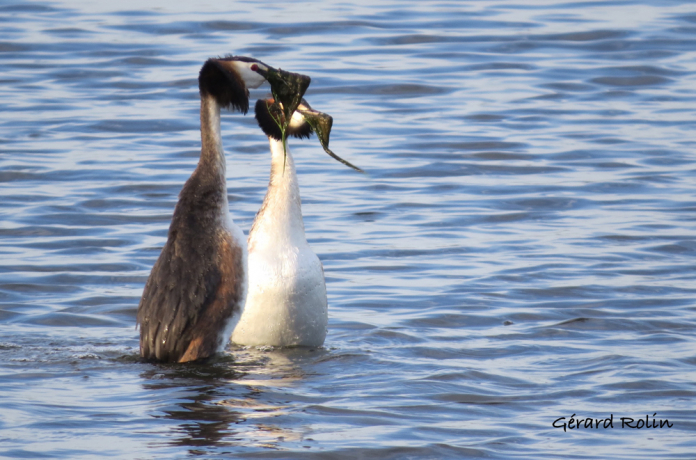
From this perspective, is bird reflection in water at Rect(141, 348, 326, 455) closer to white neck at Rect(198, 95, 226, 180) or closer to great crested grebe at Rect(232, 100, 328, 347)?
great crested grebe at Rect(232, 100, 328, 347)

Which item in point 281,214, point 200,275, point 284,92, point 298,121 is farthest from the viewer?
point 298,121

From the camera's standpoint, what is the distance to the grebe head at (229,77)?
7.44 metres

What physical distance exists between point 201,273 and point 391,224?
431 centimetres

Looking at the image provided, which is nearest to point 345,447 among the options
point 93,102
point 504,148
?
point 504,148

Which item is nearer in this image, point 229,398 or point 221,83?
point 229,398

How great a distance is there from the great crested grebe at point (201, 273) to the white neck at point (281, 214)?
0.51 metres

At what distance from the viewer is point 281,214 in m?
7.92

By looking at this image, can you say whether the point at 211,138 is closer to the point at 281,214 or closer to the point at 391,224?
the point at 281,214

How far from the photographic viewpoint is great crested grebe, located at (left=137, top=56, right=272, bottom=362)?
7320 millimetres

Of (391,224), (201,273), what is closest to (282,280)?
(201,273)

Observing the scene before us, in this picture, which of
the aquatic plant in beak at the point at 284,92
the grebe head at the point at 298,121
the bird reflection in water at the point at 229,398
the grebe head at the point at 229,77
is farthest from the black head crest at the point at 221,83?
the bird reflection in water at the point at 229,398

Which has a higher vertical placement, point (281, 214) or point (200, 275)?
point (281, 214)

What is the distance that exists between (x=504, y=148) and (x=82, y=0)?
12337mm

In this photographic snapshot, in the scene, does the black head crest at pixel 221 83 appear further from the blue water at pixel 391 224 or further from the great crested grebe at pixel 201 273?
the blue water at pixel 391 224
